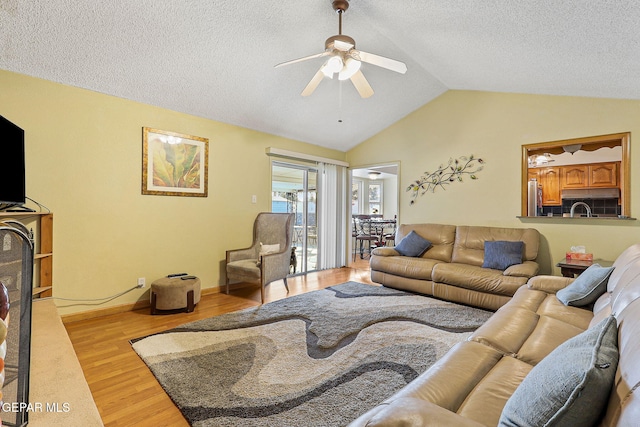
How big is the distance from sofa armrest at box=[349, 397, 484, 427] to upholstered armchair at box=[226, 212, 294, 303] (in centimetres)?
283

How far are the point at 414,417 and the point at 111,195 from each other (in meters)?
3.51

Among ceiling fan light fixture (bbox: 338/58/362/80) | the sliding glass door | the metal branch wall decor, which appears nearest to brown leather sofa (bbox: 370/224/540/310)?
the metal branch wall decor

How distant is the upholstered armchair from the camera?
3.67 meters

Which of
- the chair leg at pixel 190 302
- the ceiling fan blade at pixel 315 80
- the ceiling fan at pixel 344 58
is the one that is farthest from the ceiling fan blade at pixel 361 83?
the chair leg at pixel 190 302

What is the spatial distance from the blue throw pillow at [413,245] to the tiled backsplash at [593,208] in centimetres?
153

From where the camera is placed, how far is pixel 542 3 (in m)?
2.01

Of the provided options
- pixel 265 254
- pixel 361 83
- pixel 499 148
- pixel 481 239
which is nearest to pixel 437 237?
pixel 481 239

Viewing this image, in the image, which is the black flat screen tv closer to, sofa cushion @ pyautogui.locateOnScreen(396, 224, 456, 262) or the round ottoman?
the round ottoman

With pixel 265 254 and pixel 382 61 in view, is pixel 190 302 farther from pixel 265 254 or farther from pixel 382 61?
pixel 382 61

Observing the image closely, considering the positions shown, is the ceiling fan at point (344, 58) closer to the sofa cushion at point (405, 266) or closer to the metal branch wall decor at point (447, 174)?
the sofa cushion at point (405, 266)

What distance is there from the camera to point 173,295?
3160 mm

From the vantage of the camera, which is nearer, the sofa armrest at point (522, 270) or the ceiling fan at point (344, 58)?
the ceiling fan at point (344, 58)

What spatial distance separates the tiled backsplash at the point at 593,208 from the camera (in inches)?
134

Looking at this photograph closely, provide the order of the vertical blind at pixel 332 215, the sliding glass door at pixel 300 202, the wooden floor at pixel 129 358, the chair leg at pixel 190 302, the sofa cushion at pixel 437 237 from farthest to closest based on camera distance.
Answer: the vertical blind at pixel 332 215
the sliding glass door at pixel 300 202
the sofa cushion at pixel 437 237
the chair leg at pixel 190 302
the wooden floor at pixel 129 358
